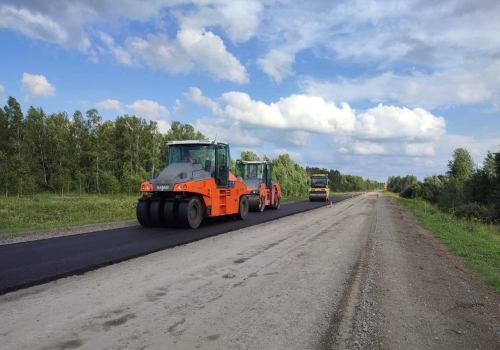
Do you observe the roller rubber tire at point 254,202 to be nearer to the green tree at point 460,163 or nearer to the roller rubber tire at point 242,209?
the roller rubber tire at point 242,209

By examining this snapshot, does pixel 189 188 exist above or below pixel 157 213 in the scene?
above

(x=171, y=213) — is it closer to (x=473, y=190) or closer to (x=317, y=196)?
(x=317, y=196)

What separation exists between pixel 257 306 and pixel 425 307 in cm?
221

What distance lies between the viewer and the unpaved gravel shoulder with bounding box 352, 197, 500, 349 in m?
3.88

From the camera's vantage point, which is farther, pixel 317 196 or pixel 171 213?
pixel 317 196

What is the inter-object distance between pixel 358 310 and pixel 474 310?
5.25ft

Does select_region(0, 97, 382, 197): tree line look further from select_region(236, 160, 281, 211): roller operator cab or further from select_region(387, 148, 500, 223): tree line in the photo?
select_region(236, 160, 281, 211): roller operator cab

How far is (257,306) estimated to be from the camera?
4820 mm

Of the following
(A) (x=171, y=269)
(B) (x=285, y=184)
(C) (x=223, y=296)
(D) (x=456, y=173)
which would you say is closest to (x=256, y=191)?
(A) (x=171, y=269)

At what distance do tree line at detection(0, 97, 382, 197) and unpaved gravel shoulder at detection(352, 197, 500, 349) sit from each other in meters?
40.8

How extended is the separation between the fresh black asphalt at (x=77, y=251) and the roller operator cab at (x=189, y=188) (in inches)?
26.6

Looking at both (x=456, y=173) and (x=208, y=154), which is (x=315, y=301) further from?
(x=456, y=173)

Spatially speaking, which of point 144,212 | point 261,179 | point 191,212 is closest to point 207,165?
point 191,212

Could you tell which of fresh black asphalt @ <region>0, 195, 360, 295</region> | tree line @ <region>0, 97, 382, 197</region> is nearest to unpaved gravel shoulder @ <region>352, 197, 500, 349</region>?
fresh black asphalt @ <region>0, 195, 360, 295</region>
